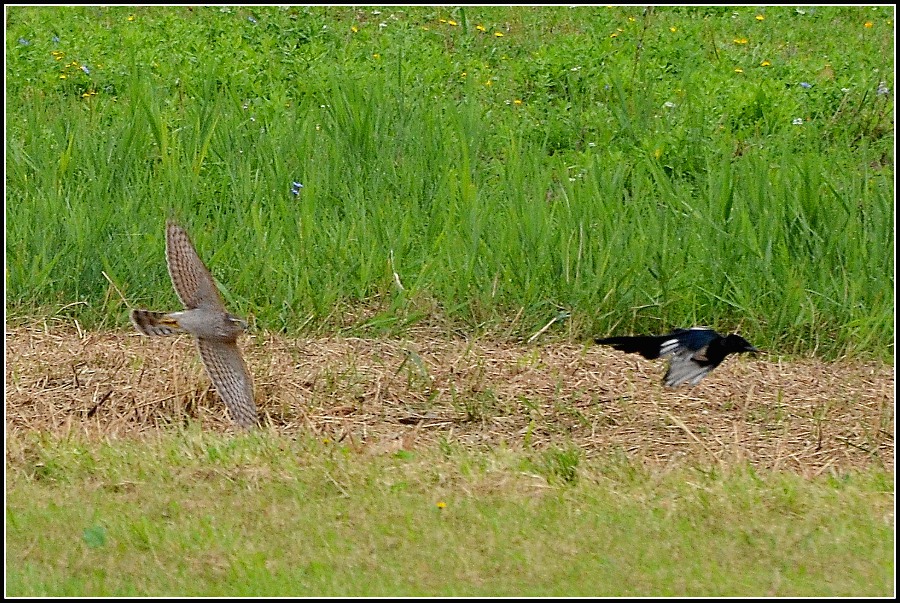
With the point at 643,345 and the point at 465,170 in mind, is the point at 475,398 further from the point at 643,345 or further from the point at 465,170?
the point at 465,170

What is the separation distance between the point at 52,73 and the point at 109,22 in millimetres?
1335

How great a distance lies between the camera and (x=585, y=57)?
30.6 feet

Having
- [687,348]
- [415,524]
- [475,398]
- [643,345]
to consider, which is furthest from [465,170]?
[415,524]

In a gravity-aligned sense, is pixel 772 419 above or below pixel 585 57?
below

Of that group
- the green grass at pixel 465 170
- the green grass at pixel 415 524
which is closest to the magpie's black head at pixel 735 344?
the green grass at pixel 415 524

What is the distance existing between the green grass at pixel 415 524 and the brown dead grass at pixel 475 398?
0.30 m

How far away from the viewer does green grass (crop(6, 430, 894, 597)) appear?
12.9 feet

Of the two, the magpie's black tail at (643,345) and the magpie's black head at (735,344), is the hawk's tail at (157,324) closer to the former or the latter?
the magpie's black tail at (643,345)

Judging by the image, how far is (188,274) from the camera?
5.38 metres

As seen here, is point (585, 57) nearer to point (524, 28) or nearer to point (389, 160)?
point (524, 28)

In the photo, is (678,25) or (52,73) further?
(678,25)

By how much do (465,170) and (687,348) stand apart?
2.36m

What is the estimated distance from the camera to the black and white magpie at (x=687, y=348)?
5.20m

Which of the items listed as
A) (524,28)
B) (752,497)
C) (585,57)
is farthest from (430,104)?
(752,497)
